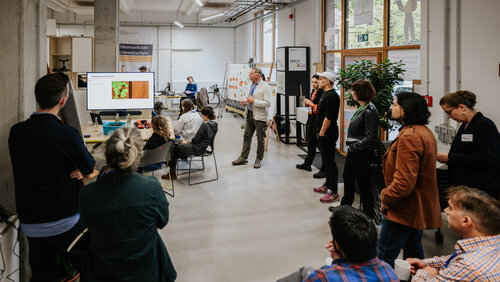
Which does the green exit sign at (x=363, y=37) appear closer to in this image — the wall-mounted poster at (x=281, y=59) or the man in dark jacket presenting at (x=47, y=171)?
the wall-mounted poster at (x=281, y=59)

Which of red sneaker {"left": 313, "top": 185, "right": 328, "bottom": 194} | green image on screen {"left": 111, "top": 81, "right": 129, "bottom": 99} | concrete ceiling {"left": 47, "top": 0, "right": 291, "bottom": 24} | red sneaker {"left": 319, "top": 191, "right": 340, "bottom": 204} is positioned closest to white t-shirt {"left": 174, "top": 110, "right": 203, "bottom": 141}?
green image on screen {"left": 111, "top": 81, "right": 129, "bottom": 99}

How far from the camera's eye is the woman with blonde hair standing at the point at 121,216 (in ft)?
5.35

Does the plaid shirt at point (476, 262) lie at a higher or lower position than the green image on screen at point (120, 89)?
lower

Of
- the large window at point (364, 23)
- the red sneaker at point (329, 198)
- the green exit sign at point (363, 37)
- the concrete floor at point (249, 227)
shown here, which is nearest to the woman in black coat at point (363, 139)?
the concrete floor at point (249, 227)

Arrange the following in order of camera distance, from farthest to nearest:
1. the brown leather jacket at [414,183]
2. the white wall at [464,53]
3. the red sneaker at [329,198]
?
the red sneaker at [329,198], the white wall at [464,53], the brown leather jacket at [414,183]

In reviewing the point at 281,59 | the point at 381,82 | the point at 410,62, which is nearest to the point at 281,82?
the point at 281,59

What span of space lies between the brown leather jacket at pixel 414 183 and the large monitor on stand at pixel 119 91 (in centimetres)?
356

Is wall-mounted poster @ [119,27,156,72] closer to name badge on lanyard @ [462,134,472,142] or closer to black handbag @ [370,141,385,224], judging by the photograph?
black handbag @ [370,141,385,224]

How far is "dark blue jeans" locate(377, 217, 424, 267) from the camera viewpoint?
2.31 metres

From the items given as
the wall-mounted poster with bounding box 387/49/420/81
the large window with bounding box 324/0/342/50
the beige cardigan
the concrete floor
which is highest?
the large window with bounding box 324/0/342/50

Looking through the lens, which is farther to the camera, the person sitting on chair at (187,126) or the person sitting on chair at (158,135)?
the person sitting on chair at (187,126)

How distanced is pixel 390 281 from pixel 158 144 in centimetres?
348

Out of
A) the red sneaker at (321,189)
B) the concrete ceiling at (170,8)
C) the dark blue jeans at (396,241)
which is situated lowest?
the red sneaker at (321,189)

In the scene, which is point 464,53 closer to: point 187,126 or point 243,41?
point 187,126
